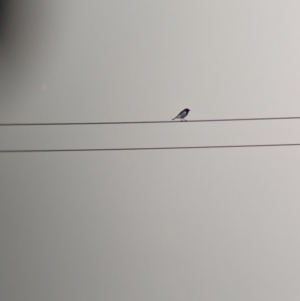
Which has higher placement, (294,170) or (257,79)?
(257,79)

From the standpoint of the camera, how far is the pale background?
2.48ft

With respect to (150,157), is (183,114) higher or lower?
higher

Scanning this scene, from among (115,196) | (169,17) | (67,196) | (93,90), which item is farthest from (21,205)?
(169,17)

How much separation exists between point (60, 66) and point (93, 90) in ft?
0.40

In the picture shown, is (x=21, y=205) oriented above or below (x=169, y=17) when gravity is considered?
below

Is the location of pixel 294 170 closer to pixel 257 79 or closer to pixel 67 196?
pixel 257 79

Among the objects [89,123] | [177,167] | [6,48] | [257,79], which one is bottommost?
[177,167]

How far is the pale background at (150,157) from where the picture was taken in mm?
756

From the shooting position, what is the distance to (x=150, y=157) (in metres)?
0.78

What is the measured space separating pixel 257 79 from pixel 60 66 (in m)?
0.59

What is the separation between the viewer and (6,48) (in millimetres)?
786

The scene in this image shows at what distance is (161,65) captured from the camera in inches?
31.0

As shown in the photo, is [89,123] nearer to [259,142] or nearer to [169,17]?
[169,17]

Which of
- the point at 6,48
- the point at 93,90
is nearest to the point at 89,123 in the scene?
the point at 93,90
